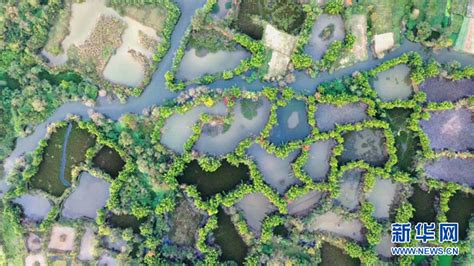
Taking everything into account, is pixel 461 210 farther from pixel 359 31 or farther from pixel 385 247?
pixel 359 31

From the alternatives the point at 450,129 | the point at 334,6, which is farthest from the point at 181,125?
the point at 450,129

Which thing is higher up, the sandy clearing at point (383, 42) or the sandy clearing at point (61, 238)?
the sandy clearing at point (383, 42)

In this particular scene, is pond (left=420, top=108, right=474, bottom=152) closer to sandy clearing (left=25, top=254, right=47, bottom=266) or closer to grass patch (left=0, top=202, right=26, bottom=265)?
sandy clearing (left=25, top=254, right=47, bottom=266)

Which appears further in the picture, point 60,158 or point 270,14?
point 60,158

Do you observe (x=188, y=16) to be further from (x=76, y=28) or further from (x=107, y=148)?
(x=107, y=148)

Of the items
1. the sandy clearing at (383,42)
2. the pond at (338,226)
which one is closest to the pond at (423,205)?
the pond at (338,226)

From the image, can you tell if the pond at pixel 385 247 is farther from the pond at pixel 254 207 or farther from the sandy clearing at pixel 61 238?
the sandy clearing at pixel 61 238

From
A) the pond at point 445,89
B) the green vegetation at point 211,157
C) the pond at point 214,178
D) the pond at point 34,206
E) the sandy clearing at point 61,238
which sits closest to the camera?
the green vegetation at point 211,157
